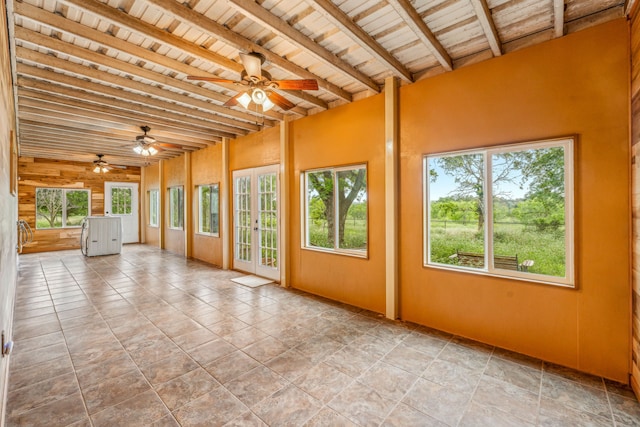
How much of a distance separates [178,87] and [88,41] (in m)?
1.04

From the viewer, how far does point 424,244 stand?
3383mm

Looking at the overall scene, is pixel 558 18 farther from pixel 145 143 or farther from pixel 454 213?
pixel 145 143

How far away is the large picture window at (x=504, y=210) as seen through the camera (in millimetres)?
2664

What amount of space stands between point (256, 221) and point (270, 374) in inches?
143

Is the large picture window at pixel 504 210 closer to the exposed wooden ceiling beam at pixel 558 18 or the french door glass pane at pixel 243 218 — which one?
the exposed wooden ceiling beam at pixel 558 18

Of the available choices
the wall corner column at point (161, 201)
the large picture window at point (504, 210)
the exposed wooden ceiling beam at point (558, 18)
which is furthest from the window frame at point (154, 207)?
the exposed wooden ceiling beam at point (558, 18)

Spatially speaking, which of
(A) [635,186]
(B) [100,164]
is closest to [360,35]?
(A) [635,186]

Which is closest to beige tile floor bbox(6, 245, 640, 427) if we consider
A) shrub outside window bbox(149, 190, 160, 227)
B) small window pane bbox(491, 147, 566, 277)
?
small window pane bbox(491, 147, 566, 277)

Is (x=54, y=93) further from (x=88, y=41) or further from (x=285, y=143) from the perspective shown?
(x=285, y=143)

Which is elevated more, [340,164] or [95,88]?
[95,88]

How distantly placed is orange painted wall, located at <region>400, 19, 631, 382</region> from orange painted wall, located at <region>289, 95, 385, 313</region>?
2.18ft

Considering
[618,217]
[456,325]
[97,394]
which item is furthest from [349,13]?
[97,394]

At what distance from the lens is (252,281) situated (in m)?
5.31

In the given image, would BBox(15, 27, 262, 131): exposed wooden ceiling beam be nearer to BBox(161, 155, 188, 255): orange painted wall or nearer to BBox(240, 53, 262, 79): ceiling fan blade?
BBox(240, 53, 262, 79): ceiling fan blade
